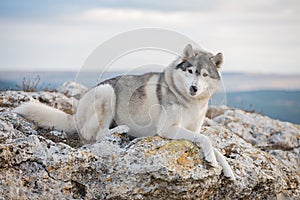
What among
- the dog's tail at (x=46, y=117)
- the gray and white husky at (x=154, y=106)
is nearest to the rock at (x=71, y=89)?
the dog's tail at (x=46, y=117)

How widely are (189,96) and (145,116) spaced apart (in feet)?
3.38

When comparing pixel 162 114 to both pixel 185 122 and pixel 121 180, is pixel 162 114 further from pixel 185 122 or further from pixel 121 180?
pixel 121 180

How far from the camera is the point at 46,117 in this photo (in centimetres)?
857

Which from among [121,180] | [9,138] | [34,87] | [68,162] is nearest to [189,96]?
[121,180]

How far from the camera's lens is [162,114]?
305 inches

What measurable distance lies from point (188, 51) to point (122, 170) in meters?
2.67

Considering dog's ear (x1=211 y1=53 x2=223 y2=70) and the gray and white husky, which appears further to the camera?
dog's ear (x1=211 y1=53 x2=223 y2=70)

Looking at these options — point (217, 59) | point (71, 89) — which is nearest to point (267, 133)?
point (217, 59)

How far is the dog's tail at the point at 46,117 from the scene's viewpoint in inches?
331

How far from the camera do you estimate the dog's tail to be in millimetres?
8398

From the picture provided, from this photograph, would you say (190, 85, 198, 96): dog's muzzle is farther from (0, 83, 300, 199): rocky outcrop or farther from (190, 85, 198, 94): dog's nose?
(0, 83, 300, 199): rocky outcrop

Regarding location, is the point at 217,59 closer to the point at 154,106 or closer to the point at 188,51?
the point at 188,51

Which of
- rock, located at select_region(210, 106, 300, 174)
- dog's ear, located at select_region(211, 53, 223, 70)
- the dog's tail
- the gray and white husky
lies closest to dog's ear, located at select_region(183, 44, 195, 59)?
the gray and white husky

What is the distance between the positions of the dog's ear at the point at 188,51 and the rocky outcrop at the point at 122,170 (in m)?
1.71
